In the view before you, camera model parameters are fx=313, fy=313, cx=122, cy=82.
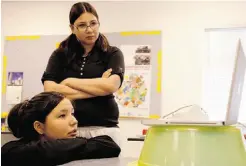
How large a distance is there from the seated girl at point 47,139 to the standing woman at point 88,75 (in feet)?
0.76

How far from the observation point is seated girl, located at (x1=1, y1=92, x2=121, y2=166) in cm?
85

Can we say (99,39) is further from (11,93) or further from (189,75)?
(11,93)

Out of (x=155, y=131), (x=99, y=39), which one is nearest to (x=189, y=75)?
(x=99, y=39)

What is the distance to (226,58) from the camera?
3.11m

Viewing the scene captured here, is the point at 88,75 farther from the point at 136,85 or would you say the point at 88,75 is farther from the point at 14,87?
the point at 14,87

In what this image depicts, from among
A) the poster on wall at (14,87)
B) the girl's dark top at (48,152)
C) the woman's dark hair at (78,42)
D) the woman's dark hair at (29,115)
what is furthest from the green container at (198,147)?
the poster on wall at (14,87)

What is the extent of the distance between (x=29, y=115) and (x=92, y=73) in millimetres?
441

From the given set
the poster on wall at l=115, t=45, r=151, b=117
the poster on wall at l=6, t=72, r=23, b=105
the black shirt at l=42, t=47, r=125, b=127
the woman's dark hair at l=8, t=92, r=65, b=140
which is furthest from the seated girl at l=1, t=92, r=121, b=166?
the poster on wall at l=6, t=72, r=23, b=105

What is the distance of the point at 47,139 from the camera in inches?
42.6

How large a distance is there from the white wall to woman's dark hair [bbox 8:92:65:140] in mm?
2071

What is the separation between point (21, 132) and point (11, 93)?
8.10ft

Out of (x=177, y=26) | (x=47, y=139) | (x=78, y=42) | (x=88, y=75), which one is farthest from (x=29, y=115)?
(x=177, y=26)

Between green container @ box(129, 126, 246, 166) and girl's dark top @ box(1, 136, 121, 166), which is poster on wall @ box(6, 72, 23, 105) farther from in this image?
green container @ box(129, 126, 246, 166)

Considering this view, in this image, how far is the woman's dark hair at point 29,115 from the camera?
1072 mm
